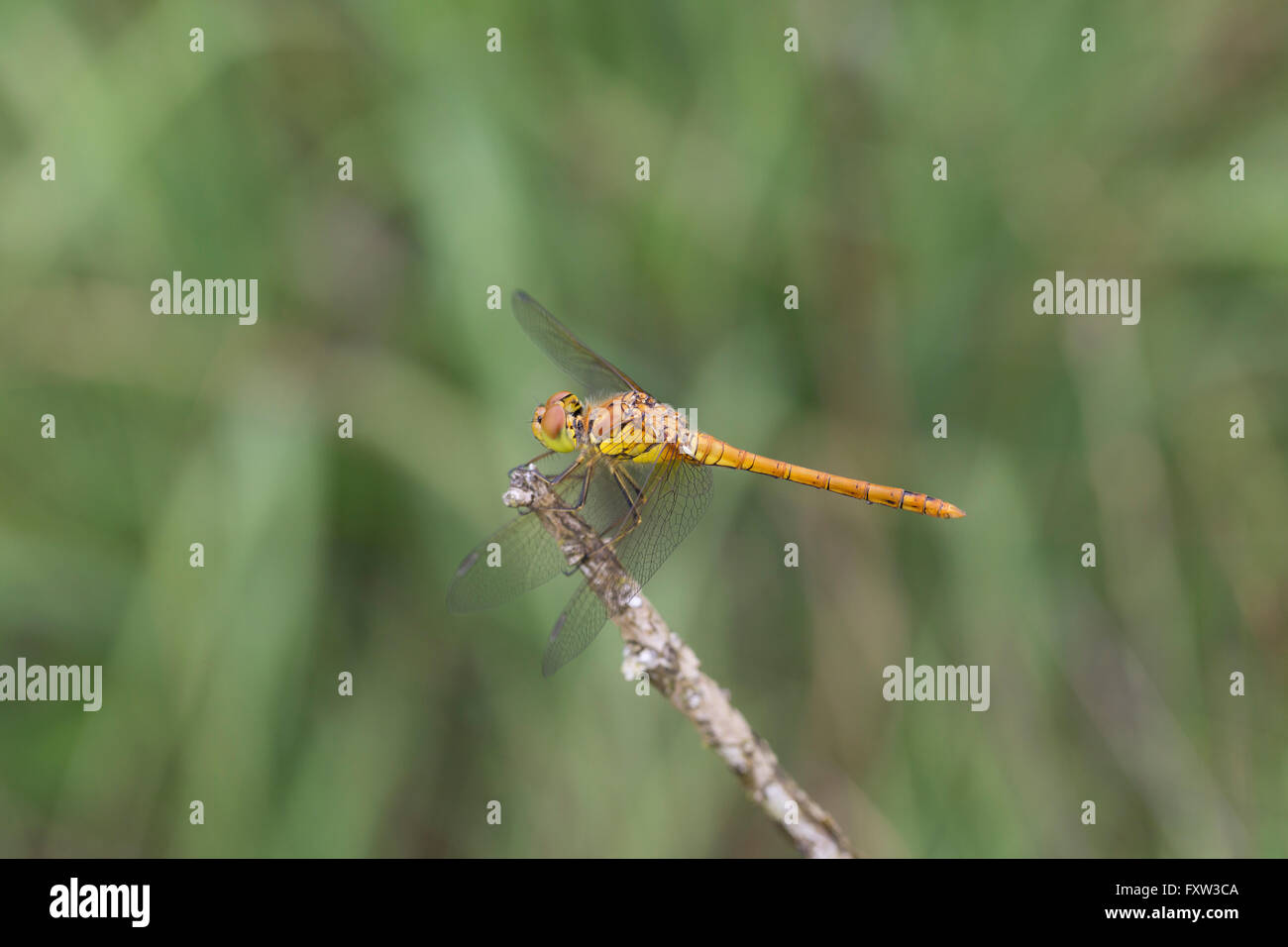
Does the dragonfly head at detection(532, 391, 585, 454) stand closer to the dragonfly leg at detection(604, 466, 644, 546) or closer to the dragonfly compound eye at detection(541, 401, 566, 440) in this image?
the dragonfly compound eye at detection(541, 401, 566, 440)

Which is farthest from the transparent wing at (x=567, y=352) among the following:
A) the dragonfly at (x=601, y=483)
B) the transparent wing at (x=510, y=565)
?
the transparent wing at (x=510, y=565)

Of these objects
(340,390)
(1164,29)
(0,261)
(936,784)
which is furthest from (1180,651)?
(0,261)

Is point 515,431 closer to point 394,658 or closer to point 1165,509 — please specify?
point 394,658

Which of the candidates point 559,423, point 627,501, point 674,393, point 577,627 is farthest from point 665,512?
point 674,393

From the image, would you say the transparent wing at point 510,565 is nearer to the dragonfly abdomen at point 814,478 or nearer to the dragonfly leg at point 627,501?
the dragonfly leg at point 627,501

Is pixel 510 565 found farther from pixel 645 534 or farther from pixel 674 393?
pixel 674 393

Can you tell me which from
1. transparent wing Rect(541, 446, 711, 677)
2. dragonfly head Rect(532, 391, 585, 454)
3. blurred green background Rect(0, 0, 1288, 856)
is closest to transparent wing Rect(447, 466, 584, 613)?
transparent wing Rect(541, 446, 711, 677)
